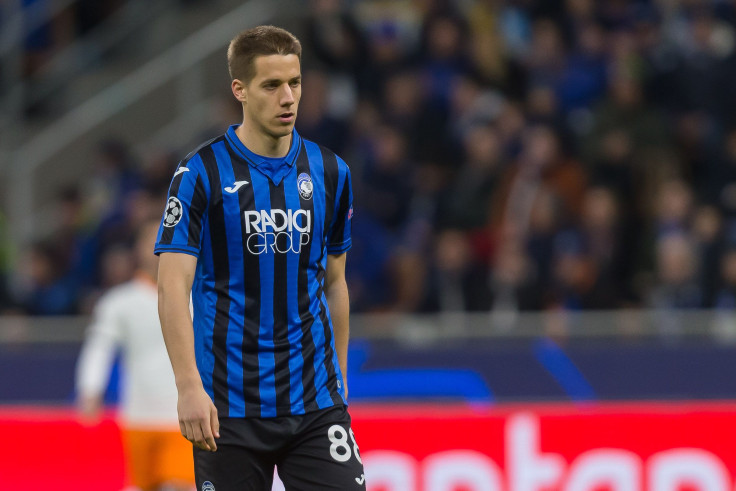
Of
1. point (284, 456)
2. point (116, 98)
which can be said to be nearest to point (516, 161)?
point (116, 98)

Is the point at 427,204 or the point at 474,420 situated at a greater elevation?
the point at 427,204

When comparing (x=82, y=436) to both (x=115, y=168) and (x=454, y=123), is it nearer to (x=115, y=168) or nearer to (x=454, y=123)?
(x=454, y=123)

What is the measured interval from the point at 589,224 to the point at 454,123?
1.79 metres

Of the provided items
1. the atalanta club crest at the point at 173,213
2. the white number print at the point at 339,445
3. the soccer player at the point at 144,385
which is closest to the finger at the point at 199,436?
the white number print at the point at 339,445

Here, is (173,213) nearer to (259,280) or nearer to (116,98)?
(259,280)

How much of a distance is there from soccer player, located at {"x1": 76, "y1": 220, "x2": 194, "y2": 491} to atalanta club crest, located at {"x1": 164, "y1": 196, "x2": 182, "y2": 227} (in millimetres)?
2740

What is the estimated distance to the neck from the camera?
12.8 feet

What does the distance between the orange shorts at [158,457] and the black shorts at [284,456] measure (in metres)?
2.62

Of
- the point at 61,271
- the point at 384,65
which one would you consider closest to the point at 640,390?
the point at 384,65

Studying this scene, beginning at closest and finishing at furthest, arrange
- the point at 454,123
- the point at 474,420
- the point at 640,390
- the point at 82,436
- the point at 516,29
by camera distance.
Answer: the point at 474,420, the point at 82,436, the point at 640,390, the point at 454,123, the point at 516,29

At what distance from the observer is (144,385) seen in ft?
21.5

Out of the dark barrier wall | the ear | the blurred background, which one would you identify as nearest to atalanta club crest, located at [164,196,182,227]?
the ear

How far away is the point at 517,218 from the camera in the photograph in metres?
9.64

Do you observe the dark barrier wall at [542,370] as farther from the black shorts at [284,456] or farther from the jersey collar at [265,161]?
the jersey collar at [265,161]
